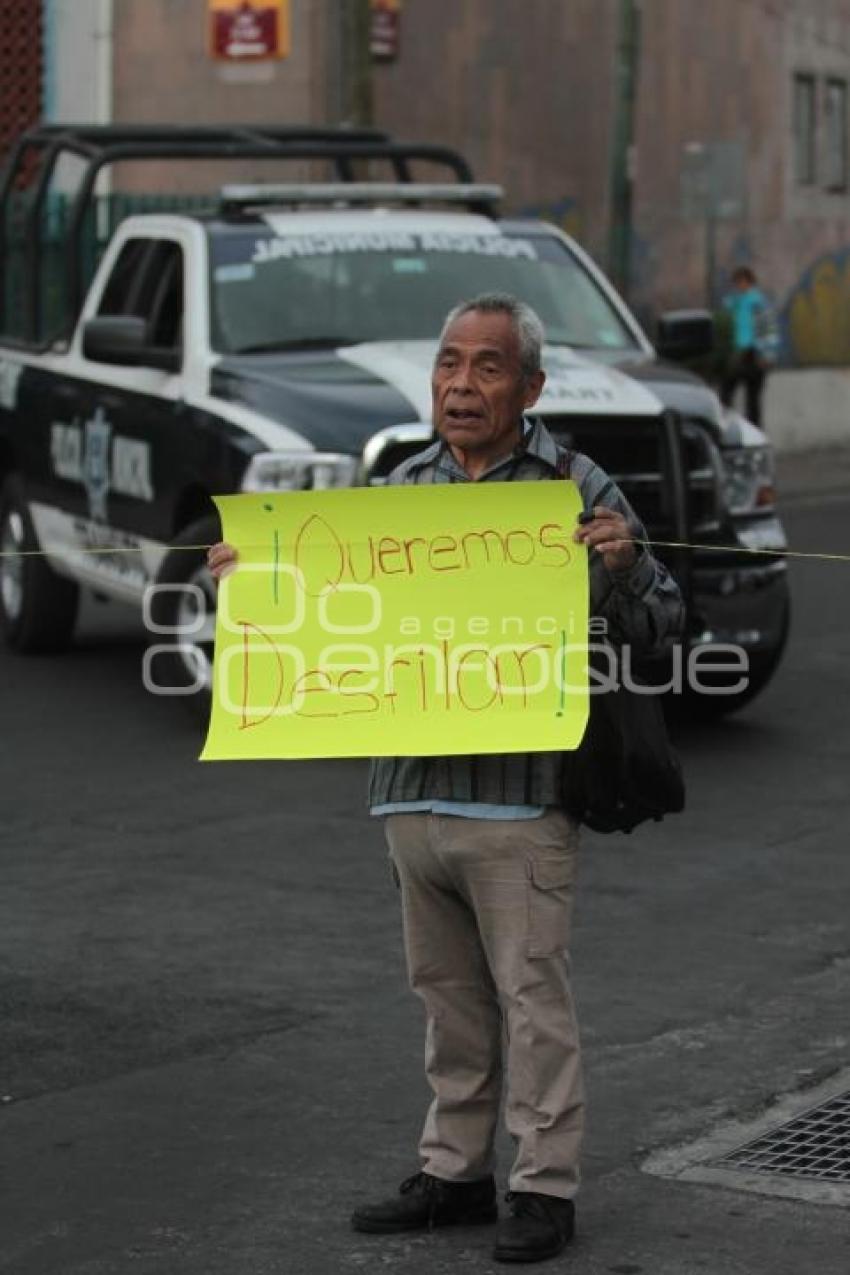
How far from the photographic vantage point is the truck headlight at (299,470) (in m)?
11.8

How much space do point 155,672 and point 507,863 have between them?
7.62 metres

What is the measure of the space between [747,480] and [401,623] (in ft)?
22.6

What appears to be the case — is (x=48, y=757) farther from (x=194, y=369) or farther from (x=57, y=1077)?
(x=57, y=1077)

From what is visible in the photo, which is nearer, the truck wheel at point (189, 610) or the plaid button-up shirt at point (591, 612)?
the plaid button-up shirt at point (591, 612)

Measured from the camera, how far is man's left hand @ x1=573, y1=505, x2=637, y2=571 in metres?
5.63

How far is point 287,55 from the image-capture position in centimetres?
3086

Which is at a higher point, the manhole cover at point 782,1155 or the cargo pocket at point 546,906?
the cargo pocket at point 546,906

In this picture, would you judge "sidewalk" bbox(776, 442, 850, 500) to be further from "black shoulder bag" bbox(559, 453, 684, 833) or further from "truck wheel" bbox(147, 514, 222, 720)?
"black shoulder bag" bbox(559, 453, 684, 833)

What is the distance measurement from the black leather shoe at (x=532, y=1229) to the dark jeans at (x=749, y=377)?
86.3ft

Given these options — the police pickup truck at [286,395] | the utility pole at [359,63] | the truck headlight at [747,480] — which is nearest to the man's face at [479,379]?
the police pickup truck at [286,395]

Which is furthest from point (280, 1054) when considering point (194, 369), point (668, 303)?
point (668, 303)

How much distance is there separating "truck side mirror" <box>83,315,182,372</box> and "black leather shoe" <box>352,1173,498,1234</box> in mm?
7414

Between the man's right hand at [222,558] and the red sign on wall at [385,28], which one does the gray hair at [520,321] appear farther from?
the red sign on wall at [385,28]

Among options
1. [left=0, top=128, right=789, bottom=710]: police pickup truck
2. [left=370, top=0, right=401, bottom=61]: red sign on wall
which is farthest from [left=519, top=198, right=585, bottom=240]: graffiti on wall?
[left=0, top=128, right=789, bottom=710]: police pickup truck
